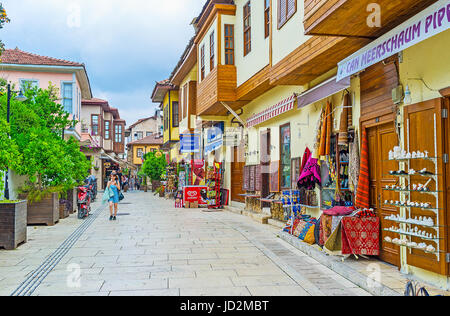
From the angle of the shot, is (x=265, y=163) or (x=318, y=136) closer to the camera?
(x=318, y=136)

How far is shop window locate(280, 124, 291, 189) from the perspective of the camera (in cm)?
1309

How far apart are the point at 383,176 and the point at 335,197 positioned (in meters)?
1.94

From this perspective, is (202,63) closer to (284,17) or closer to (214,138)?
(214,138)

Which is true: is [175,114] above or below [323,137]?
above

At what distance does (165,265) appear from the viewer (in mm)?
7730

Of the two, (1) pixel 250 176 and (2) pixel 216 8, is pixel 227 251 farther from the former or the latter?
(2) pixel 216 8

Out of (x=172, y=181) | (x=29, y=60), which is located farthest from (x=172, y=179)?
(x=29, y=60)

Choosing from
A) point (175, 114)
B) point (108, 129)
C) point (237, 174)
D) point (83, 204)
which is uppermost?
point (108, 129)

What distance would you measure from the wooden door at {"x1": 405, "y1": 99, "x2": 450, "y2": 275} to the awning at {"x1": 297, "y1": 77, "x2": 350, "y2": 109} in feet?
7.37

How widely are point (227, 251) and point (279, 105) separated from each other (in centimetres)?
522

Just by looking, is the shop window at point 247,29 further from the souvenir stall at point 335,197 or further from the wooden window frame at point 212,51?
the souvenir stall at point 335,197

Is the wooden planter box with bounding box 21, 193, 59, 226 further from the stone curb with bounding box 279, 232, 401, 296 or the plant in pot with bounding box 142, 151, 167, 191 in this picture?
Answer: the plant in pot with bounding box 142, 151, 167, 191

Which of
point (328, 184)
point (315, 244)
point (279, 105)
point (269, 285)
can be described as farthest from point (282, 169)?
point (269, 285)

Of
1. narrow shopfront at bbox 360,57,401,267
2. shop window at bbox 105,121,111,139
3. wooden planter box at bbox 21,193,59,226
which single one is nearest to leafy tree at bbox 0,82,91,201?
wooden planter box at bbox 21,193,59,226
